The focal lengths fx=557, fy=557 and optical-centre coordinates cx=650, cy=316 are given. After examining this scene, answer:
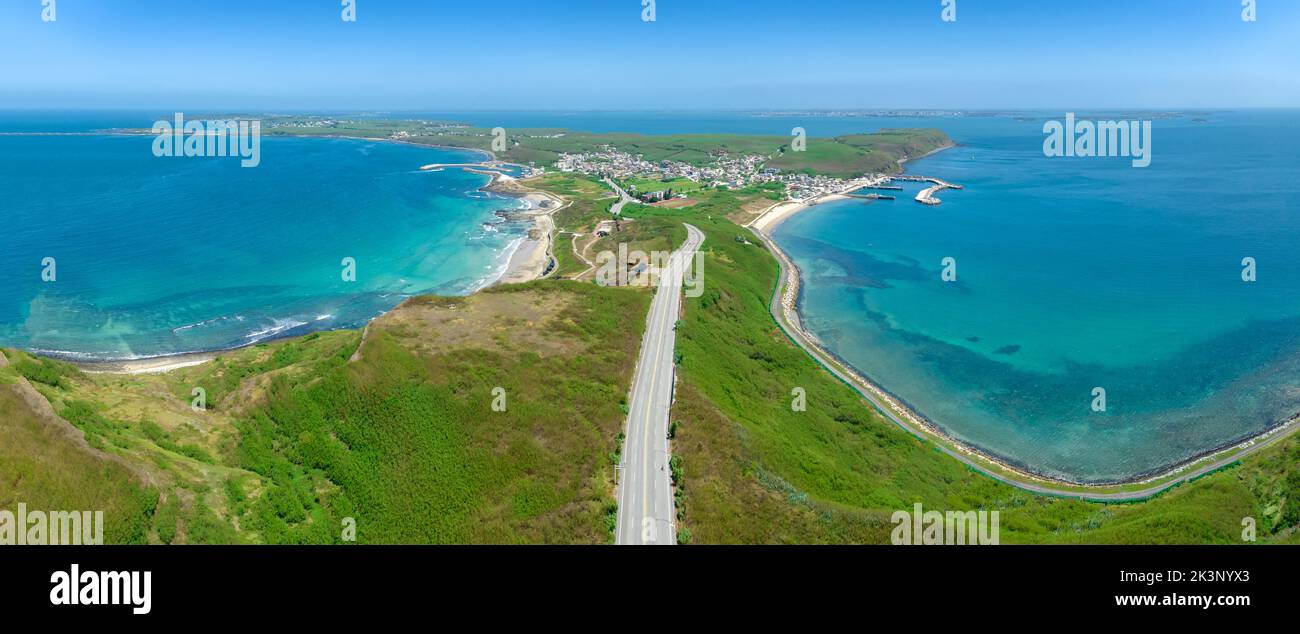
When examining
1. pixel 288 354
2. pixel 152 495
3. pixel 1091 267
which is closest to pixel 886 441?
pixel 152 495

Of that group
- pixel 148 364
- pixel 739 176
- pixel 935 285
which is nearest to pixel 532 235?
pixel 148 364

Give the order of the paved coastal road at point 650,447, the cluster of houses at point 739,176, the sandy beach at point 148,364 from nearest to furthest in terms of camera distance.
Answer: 1. the paved coastal road at point 650,447
2. the sandy beach at point 148,364
3. the cluster of houses at point 739,176

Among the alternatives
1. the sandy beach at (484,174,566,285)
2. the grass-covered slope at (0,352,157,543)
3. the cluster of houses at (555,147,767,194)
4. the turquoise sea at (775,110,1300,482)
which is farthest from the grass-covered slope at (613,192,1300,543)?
the cluster of houses at (555,147,767,194)

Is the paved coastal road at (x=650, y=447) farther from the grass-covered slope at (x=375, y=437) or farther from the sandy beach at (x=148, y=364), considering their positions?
the sandy beach at (x=148, y=364)

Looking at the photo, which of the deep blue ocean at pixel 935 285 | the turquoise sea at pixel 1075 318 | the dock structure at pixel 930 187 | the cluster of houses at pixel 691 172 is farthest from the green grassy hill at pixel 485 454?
the cluster of houses at pixel 691 172

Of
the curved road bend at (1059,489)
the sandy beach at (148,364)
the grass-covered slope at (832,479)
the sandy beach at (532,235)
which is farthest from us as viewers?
the sandy beach at (532,235)

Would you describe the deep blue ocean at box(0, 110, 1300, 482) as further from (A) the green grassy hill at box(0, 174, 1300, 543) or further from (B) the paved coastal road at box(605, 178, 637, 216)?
(B) the paved coastal road at box(605, 178, 637, 216)
